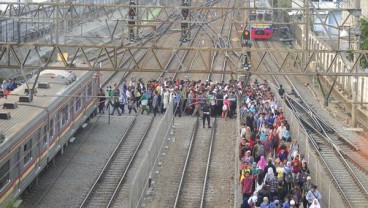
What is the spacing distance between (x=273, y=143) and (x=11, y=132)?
273 inches

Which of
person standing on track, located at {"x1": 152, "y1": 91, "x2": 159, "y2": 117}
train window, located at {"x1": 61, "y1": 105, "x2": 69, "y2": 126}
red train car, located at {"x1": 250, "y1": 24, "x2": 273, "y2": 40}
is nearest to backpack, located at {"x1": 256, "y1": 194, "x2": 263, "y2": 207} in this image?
train window, located at {"x1": 61, "y1": 105, "x2": 69, "y2": 126}

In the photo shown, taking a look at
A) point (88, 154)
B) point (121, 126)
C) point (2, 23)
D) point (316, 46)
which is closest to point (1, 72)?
point (2, 23)

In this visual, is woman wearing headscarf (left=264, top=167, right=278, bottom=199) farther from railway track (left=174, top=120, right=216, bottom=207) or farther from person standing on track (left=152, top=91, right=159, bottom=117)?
person standing on track (left=152, top=91, right=159, bottom=117)

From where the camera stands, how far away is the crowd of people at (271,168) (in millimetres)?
17188

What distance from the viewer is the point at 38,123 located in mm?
21688

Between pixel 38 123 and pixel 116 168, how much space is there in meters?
3.53

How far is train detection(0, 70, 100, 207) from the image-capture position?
1903 centimetres

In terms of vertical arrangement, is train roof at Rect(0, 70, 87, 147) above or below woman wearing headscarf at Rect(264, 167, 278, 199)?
above

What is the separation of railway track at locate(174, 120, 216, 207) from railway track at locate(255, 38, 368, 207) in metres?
3.61

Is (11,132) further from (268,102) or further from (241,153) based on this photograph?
(268,102)

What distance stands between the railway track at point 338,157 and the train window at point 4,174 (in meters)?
8.51

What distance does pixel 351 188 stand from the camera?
23203mm

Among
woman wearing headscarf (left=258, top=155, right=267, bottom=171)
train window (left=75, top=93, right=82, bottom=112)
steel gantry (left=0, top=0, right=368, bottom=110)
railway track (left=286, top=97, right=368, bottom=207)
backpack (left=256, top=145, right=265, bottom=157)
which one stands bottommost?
railway track (left=286, top=97, right=368, bottom=207)

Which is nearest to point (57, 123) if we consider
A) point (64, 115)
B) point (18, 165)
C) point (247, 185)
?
point (64, 115)
